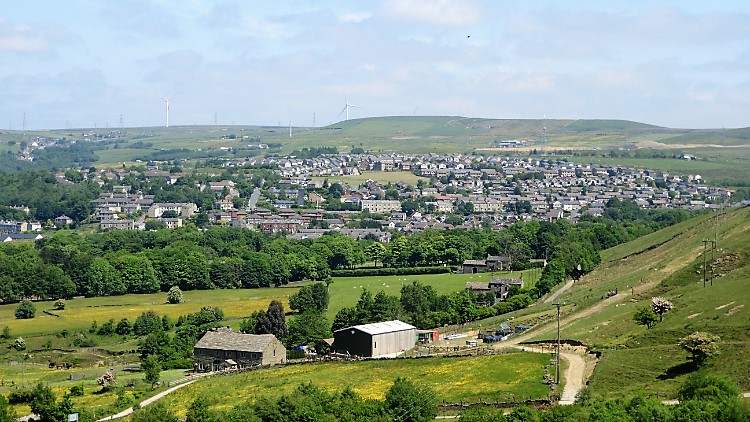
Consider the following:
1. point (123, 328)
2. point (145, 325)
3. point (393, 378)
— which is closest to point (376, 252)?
point (145, 325)

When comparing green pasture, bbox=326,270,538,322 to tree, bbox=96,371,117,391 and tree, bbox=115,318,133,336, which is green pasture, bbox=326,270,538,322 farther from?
tree, bbox=96,371,117,391

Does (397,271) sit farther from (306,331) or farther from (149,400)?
(149,400)

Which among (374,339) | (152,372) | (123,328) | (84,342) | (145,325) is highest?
(374,339)

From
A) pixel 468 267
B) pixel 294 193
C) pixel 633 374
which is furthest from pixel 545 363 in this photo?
pixel 294 193

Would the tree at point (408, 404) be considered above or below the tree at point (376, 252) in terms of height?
above

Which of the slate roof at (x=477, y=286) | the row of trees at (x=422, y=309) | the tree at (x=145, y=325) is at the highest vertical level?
the row of trees at (x=422, y=309)

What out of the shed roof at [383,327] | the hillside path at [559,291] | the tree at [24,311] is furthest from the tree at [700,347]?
the tree at [24,311]

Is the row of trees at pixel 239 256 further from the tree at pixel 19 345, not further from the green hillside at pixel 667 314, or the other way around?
the tree at pixel 19 345

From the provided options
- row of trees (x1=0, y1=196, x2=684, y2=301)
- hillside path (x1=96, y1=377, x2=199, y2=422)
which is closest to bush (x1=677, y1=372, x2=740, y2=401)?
hillside path (x1=96, y1=377, x2=199, y2=422)
